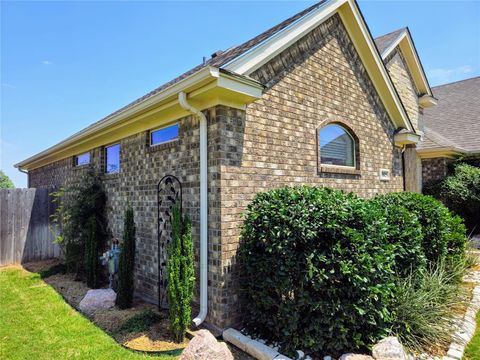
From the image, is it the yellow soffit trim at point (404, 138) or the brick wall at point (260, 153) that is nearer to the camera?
the brick wall at point (260, 153)

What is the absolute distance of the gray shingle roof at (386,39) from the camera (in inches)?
460

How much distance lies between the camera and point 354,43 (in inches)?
302

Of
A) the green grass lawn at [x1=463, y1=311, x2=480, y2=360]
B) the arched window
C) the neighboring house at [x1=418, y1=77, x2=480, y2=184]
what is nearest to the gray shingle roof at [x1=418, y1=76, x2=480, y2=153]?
the neighboring house at [x1=418, y1=77, x2=480, y2=184]

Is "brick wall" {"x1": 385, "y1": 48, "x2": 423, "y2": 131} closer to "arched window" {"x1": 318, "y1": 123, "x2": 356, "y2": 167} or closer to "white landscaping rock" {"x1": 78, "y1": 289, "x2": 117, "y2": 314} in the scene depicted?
"arched window" {"x1": 318, "y1": 123, "x2": 356, "y2": 167}

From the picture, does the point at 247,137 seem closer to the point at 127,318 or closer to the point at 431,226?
the point at 127,318

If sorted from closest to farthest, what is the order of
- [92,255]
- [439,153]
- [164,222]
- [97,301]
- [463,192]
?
[164,222], [97,301], [92,255], [463,192], [439,153]

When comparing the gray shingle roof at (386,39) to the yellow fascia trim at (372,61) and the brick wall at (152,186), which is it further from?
the brick wall at (152,186)

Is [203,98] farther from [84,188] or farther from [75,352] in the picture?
[84,188]

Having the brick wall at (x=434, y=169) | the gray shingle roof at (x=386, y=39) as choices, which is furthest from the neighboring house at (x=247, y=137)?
the gray shingle roof at (x=386, y=39)

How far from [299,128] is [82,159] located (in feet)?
24.6

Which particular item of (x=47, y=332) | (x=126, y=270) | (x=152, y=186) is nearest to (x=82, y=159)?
(x=152, y=186)

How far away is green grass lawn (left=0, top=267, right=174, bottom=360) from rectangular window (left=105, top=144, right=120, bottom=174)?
126 inches

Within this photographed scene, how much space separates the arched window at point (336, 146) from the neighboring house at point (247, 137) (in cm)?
3

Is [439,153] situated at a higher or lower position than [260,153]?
higher
